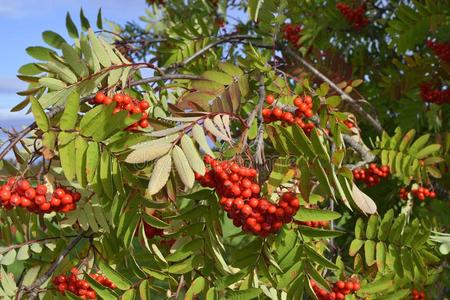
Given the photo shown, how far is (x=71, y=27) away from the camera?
8.14ft

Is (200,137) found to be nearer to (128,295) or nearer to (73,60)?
(73,60)

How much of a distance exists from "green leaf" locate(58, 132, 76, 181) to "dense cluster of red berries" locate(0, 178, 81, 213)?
0.20 meters

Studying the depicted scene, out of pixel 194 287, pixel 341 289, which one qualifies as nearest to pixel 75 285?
pixel 194 287

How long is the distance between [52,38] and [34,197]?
66 cm

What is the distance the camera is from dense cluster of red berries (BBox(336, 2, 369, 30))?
16.8ft

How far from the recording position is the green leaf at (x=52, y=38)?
218cm

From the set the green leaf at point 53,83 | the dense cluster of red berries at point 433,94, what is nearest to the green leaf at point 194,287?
the green leaf at point 53,83

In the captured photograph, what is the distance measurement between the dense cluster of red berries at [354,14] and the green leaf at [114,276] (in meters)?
3.81

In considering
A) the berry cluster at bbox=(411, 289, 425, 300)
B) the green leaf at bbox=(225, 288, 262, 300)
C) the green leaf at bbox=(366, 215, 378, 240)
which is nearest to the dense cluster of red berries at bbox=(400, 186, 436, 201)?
the berry cluster at bbox=(411, 289, 425, 300)

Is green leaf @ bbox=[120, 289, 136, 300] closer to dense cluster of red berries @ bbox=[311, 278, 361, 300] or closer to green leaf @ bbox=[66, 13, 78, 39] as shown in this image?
dense cluster of red berries @ bbox=[311, 278, 361, 300]

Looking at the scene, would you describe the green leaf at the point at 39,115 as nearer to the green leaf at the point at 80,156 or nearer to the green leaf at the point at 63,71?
the green leaf at the point at 80,156

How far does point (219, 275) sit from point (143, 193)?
1.27 feet

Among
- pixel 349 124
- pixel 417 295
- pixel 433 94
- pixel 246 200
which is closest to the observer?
pixel 246 200

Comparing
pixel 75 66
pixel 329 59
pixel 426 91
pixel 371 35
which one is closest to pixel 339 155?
pixel 75 66
